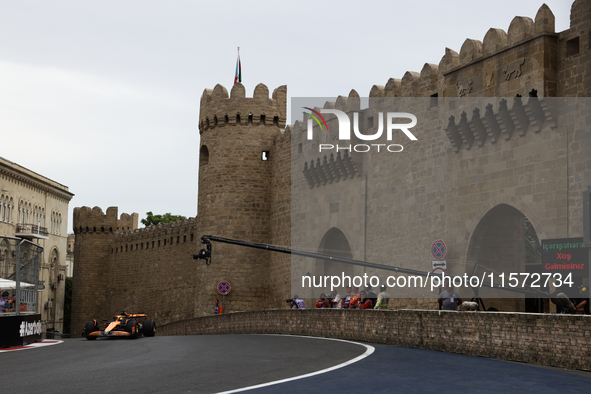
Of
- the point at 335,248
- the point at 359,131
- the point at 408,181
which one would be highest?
the point at 359,131

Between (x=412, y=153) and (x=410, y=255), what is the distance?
3019 mm

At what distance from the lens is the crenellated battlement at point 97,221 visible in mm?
49031

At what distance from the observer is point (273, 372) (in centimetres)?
1043

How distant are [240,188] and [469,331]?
1942 centimetres

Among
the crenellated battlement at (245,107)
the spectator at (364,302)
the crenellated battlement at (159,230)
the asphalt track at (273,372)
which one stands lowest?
the asphalt track at (273,372)

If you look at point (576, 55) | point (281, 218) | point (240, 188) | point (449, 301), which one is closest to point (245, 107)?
point (240, 188)

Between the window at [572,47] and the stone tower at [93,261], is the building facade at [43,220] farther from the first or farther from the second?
the window at [572,47]

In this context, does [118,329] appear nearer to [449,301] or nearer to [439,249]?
[439,249]

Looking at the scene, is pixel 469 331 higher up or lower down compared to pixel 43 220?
lower down

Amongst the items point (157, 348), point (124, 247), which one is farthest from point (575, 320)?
point (124, 247)

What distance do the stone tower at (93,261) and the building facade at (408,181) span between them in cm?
591

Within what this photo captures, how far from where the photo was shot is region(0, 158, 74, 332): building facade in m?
45.4

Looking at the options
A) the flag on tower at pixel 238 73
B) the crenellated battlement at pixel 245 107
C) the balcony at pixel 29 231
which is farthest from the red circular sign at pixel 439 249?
the balcony at pixel 29 231

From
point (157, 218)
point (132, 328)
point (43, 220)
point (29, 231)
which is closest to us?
point (132, 328)
